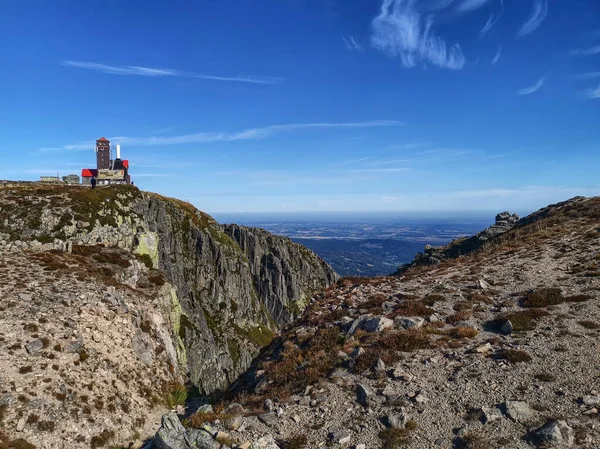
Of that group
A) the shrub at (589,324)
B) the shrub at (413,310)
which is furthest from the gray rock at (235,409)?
the shrub at (589,324)

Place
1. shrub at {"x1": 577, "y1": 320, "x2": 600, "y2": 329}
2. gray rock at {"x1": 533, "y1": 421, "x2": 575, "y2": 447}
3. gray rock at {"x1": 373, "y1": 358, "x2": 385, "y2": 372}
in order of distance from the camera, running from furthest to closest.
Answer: shrub at {"x1": 577, "y1": 320, "x2": 600, "y2": 329} → gray rock at {"x1": 373, "y1": 358, "x2": 385, "y2": 372} → gray rock at {"x1": 533, "y1": 421, "x2": 575, "y2": 447}

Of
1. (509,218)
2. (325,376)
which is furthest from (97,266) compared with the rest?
(509,218)

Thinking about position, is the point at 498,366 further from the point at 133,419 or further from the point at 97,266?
the point at 97,266

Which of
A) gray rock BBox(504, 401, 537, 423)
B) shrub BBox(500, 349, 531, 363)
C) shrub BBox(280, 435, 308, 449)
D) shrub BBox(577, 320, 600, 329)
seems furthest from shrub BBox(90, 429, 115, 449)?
shrub BBox(577, 320, 600, 329)

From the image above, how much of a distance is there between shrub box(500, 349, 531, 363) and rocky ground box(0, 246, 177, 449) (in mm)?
21359

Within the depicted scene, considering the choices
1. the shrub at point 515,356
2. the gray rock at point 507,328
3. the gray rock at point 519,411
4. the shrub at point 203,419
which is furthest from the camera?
the gray rock at point 507,328

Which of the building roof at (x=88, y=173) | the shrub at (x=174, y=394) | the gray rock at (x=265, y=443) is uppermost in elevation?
the building roof at (x=88, y=173)

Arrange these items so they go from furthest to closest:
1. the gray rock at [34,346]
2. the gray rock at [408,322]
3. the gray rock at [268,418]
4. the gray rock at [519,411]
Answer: the gray rock at [34,346], the gray rock at [408,322], the gray rock at [268,418], the gray rock at [519,411]

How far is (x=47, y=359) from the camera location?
925 inches

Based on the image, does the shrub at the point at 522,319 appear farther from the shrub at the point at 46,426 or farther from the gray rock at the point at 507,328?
the shrub at the point at 46,426

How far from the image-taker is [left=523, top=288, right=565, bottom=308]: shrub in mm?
22734

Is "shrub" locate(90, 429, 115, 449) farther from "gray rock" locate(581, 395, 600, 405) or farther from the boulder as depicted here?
"gray rock" locate(581, 395, 600, 405)

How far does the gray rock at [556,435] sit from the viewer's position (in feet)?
38.1

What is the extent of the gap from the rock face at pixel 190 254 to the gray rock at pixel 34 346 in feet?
60.9
